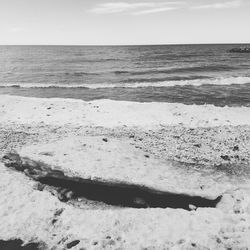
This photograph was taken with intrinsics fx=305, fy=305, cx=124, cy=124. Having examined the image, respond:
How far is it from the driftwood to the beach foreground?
27mm

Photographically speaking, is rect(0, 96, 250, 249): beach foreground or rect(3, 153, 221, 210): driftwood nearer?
rect(0, 96, 250, 249): beach foreground

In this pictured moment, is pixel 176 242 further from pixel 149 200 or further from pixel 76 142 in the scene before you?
pixel 76 142

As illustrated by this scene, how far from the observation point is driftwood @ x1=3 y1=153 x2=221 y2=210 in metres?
6.21

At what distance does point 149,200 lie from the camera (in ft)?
20.7

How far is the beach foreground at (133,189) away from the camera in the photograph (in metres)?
5.32

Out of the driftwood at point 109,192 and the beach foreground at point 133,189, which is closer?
the beach foreground at point 133,189

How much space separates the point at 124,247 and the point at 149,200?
4.66 feet

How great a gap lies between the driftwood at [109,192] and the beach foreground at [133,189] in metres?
0.03

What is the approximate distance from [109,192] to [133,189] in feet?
1.86

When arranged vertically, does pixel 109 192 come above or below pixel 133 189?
below

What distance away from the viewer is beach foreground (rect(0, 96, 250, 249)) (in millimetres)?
5320

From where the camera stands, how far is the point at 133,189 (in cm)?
643

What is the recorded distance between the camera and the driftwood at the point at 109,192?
20.4 ft

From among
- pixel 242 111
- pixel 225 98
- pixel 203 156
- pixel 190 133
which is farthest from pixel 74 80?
pixel 203 156
